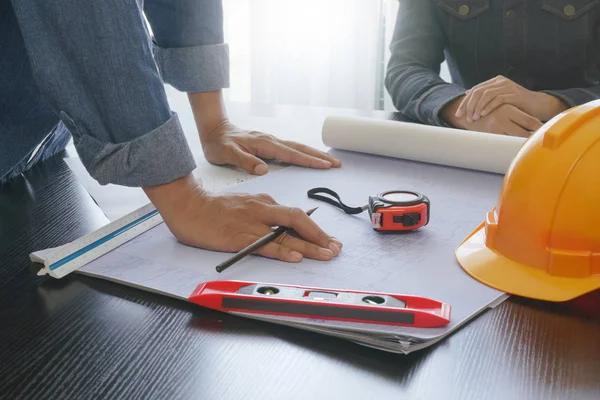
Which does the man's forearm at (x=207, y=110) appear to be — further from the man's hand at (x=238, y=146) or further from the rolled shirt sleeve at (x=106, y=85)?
the rolled shirt sleeve at (x=106, y=85)

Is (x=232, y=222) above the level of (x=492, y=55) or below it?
below

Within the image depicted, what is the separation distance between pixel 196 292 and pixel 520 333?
10.2 inches

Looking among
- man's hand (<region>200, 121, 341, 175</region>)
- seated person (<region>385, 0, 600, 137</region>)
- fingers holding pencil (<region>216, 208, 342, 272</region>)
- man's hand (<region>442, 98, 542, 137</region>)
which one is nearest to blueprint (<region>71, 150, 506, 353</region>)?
fingers holding pencil (<region>216, 208, 342, 272</region>)

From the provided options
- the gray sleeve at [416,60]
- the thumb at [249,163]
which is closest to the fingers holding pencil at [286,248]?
the thumb at [249,163]

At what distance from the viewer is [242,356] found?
456 millimetres

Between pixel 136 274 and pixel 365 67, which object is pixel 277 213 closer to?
pixel 136 274

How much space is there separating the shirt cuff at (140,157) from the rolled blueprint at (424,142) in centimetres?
41

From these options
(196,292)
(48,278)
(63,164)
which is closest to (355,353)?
(196,292)

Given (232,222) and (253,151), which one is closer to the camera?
(232,222)

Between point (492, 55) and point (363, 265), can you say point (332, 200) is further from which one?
point (492, 55)

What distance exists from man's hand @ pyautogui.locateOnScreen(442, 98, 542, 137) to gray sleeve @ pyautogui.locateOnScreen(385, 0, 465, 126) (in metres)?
0.13

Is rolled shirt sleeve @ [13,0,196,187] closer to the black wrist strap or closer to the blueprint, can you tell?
the blueprint

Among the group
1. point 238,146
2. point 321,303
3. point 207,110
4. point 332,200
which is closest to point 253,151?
point 238,146

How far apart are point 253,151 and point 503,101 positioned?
43cm
